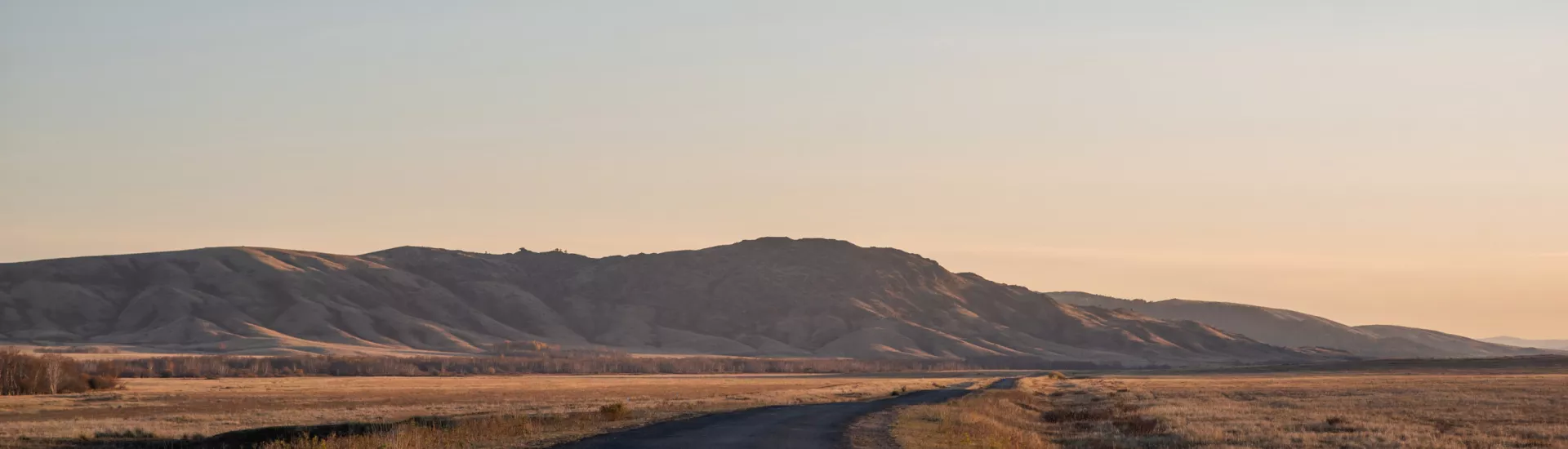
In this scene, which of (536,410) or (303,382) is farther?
(303,382)

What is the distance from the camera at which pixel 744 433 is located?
45.3m

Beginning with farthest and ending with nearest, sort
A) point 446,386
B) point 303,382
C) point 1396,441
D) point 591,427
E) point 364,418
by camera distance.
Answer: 1. point 303,382
2. point 446,386
3. point 364,418
4. point 591,427
5. point 1396,441

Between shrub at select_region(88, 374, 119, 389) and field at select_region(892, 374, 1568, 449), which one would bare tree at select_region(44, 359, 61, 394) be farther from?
field at select_region(892, 374, 1568, 449)

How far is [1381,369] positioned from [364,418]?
157 metres

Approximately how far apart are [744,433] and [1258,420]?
23711 millimetres

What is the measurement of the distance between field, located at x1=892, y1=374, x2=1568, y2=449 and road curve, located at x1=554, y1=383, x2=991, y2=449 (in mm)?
2868

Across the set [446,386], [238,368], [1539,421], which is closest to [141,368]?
[238,368]

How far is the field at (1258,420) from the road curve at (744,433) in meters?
2.87

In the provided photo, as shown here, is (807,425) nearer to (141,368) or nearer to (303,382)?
→ (303,382)

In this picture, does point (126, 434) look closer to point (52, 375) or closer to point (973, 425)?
point (973, 425)

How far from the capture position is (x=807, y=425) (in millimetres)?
50688

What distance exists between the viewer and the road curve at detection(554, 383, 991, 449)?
132ft

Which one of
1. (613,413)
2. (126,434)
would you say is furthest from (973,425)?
(126,434)

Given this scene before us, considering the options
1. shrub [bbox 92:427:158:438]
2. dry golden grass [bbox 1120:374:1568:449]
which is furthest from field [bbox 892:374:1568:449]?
shrub [bbox 92:427:158:438]
